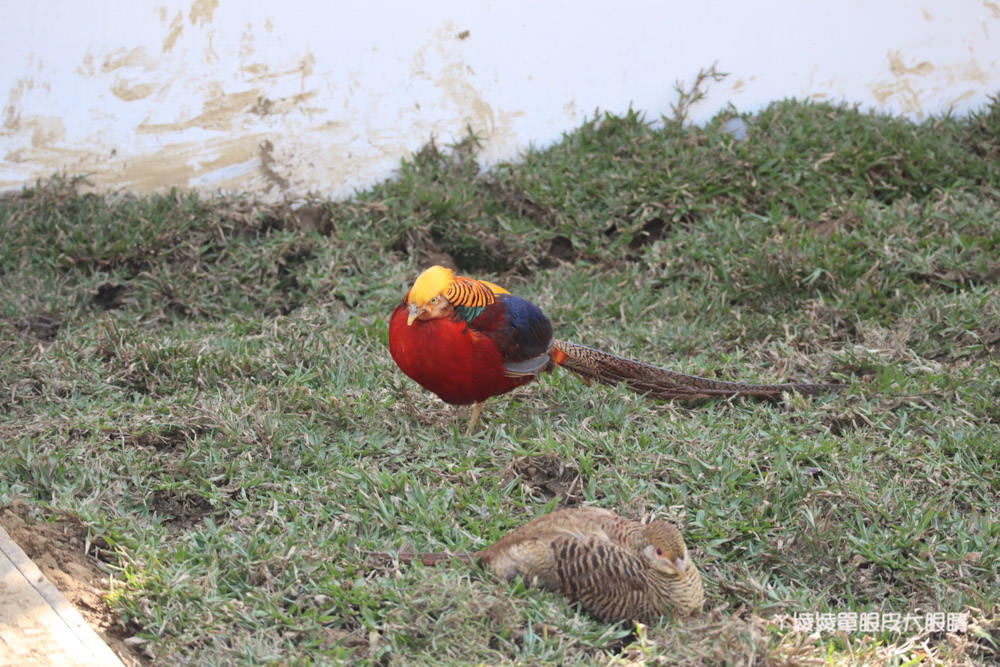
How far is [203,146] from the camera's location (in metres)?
5.50

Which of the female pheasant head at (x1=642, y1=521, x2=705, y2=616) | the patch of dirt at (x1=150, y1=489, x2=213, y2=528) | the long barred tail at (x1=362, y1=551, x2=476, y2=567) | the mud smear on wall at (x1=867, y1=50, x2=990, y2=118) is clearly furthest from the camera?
the mud smear on wall at (x1=867, y1=50, x2=990, y2=118)

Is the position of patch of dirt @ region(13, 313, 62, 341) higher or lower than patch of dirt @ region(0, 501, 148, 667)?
higher

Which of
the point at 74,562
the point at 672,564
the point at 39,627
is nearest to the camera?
the point at 39,627

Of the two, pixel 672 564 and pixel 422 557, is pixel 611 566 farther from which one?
pixel 422 557

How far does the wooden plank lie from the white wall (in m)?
3.41

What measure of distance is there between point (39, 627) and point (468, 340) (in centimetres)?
167

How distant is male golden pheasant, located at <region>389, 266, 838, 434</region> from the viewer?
3.43 meters

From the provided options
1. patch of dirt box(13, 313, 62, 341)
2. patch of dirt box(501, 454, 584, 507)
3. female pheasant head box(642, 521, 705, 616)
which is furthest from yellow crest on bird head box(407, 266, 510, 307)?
patch of dirt box(13, 313, 62, 341)

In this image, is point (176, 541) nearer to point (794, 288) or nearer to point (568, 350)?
point (568, 350)

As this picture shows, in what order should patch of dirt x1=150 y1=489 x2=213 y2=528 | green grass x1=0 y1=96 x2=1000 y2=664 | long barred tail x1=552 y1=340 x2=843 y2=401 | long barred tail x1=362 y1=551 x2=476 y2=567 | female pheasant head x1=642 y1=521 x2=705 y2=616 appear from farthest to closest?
long barred tail x1=552 y1=340 x2=843 y2=401
patch of dirt x1=150 y1=489 x2=213 y2=528
long barred tail x1=362 y1=551 x2=476 y2=567
green grass x1=0 y1=96 x2=1000 y2=664
female pheasant head x1=642 y1=521 x2=705 y2=616

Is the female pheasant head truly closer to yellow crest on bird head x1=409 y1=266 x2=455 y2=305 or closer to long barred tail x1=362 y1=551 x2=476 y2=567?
long barred tail x1=362 y1=551 x2=476 y2=567

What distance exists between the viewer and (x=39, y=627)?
2.29 meters

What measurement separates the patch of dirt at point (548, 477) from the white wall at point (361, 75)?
111 inches

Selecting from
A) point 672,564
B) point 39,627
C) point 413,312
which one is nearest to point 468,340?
point 413,312
